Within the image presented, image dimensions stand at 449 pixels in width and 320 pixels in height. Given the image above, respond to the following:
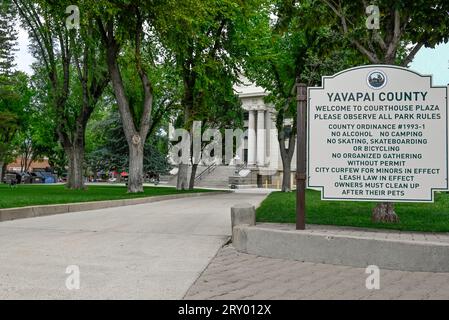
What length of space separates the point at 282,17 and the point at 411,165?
18.5 feet

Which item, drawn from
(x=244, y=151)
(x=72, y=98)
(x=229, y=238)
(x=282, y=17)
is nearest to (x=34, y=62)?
(x=72, y=98)

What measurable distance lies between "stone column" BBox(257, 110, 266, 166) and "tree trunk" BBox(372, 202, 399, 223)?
5674 centimetres

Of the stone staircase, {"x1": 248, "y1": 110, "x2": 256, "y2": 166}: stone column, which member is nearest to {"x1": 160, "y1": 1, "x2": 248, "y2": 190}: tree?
the stone staircase

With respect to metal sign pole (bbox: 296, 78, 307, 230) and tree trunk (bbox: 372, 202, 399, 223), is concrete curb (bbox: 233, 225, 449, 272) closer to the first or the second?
metal sign pole (bbox: 296, 78, 307, 230)

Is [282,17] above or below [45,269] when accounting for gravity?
above

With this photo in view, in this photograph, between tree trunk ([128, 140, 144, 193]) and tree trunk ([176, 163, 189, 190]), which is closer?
tree trunk ([128, 140, 144, 193])

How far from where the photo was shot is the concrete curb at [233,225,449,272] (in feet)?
21.7

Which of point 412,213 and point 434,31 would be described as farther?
point 412,213

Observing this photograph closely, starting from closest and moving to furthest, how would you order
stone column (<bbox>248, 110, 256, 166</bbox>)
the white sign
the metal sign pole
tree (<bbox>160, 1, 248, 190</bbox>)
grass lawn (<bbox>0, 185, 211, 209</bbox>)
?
the white sign → the metal sign pole → grass lawn (<bbox>0, 185, 211, 209</bbox>) → tree (<bbox>160, 1, 248, 190</bbox>) → stone column (<bbox>248, 110, 256, 166</bbox>)

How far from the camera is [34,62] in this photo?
45.3 m

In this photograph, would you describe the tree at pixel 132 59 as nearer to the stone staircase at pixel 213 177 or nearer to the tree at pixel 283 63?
the tree at pixel 283 63

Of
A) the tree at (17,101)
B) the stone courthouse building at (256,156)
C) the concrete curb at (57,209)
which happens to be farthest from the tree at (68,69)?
the stone courthouse building at (256,156)

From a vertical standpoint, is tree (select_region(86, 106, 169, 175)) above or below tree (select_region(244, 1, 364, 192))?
below
